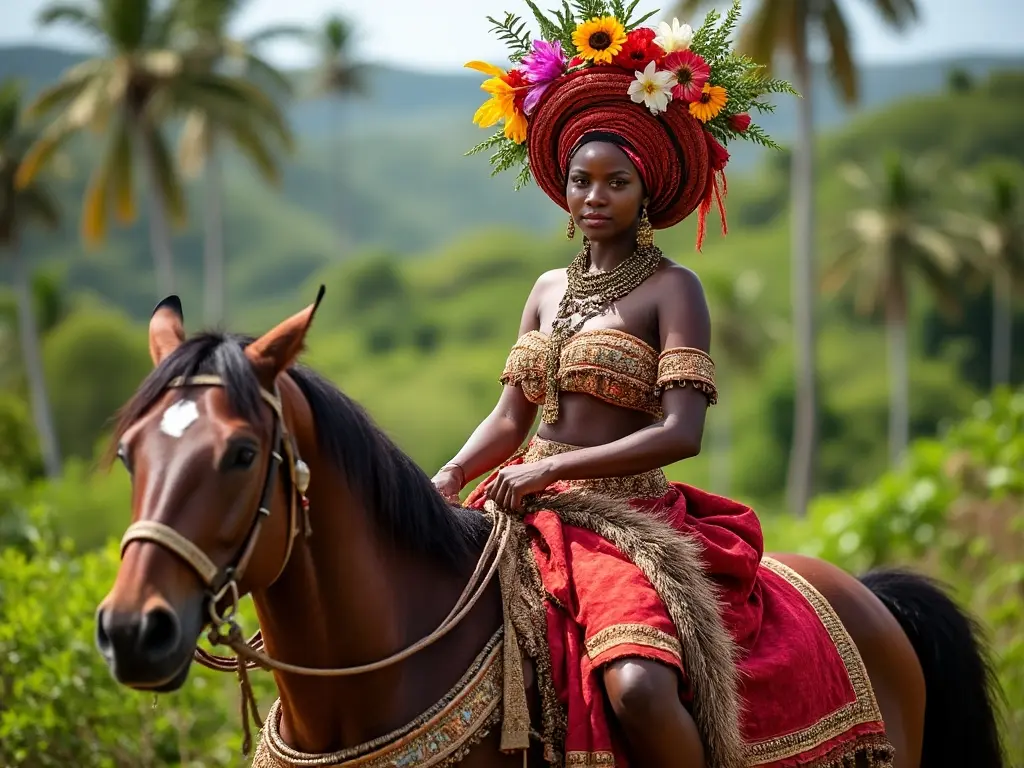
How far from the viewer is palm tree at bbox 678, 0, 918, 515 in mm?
27578

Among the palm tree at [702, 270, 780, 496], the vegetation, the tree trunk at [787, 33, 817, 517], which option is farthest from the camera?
the palm tree at [702, 270, 780, 496]

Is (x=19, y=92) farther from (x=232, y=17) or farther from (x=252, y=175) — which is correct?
(x=252, y=175)

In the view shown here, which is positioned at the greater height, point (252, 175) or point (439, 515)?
point (252, 175)

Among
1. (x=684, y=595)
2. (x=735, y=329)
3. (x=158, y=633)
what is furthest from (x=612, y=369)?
(x=735, y=329)

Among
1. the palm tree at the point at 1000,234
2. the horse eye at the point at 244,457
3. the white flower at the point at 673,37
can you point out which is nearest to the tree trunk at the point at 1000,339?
the palm tree at the point at 1000,234

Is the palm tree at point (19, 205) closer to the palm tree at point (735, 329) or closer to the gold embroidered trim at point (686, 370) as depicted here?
the palm tree at point (735, 329)

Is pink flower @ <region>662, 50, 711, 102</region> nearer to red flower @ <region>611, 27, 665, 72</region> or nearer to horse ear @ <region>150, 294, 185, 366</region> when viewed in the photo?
red flower @ <region>611, 27, 665, 72</region>

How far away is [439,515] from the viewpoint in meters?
3.86

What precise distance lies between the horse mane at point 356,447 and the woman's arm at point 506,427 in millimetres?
435

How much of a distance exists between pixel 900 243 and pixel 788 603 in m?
39.8

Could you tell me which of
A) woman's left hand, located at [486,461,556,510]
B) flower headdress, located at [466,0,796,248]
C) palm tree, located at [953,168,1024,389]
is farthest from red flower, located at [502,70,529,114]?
palm tree, located at [953,168,1024,389]

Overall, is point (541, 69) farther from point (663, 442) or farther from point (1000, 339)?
point (1000, 339)

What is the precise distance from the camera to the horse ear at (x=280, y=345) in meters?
3.29

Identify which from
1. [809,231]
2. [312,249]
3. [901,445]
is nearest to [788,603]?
[809,231]
